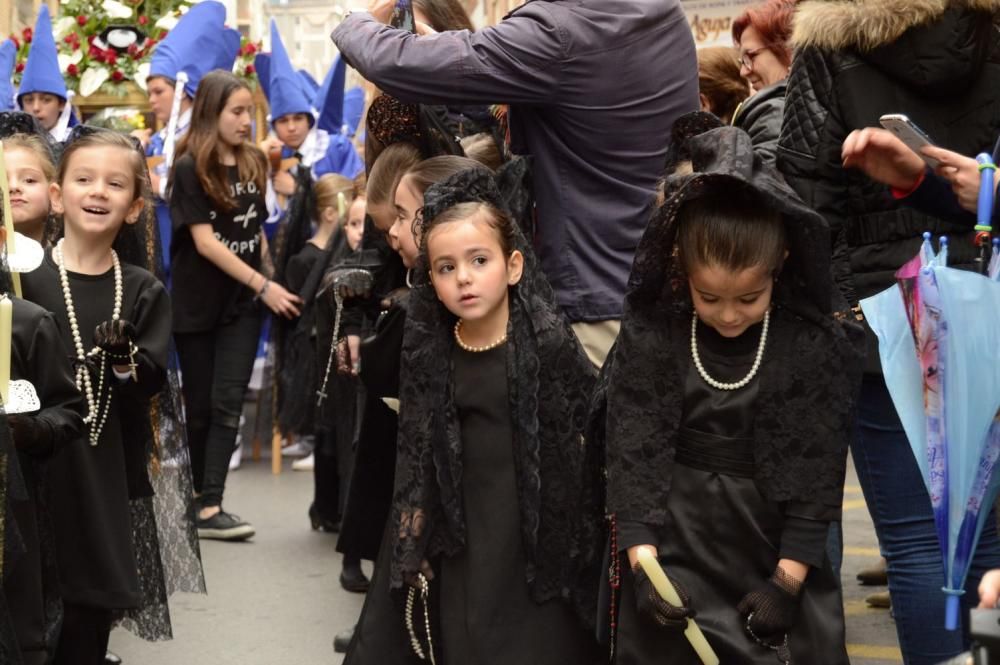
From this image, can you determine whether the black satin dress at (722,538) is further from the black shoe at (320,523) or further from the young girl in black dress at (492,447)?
the black shoe at (320,523)

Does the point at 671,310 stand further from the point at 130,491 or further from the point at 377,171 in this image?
the point at 130,491

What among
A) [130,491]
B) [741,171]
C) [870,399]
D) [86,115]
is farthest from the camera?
[86,115]

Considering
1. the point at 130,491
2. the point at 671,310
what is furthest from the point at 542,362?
the point at 130,491

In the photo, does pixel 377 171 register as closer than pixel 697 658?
A: No

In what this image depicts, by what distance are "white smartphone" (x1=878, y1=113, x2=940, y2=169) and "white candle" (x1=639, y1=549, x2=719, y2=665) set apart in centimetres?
108

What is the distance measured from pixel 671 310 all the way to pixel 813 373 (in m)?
0.35

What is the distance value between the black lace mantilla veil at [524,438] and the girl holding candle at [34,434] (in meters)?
0.98

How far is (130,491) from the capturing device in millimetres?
5070

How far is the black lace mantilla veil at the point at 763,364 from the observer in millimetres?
3375

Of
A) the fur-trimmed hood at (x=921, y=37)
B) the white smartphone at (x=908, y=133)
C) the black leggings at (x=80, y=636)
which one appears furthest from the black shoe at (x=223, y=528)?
the white smartphone at (x=908, y=133)

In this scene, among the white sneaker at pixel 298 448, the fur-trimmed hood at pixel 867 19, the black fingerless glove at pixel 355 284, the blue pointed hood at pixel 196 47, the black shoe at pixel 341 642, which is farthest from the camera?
the white sneaker at pixel 298 448

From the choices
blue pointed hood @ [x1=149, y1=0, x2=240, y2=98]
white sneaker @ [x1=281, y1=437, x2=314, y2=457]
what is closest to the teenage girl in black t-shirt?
blue pointed hood @ [x1=149, y1=0, x2=240, y2=98]

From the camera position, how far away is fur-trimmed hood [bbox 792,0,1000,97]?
3.72m

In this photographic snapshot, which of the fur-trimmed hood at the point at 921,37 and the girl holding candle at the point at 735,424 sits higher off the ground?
the fur-trimmed hood at the point at 921,37
